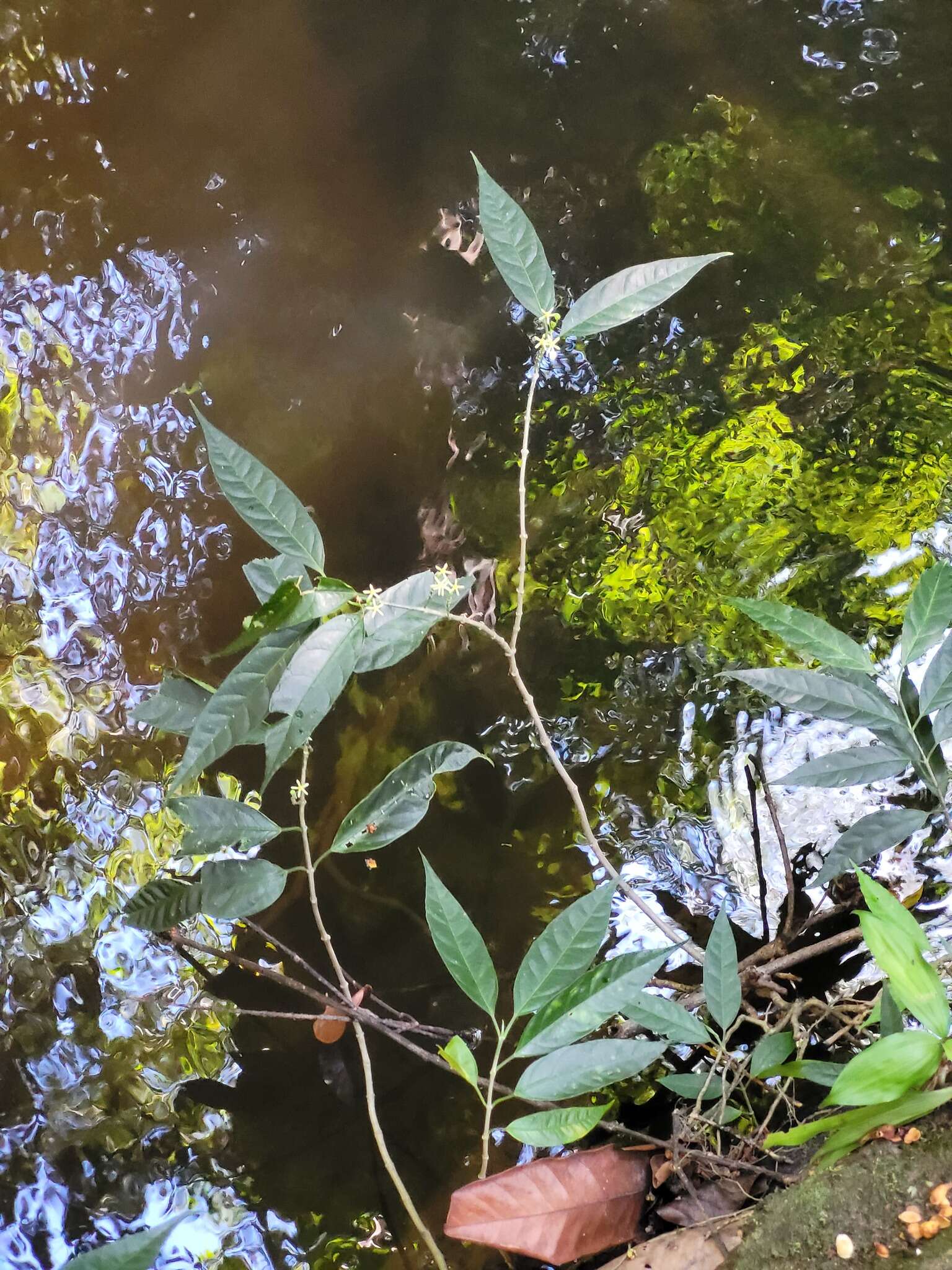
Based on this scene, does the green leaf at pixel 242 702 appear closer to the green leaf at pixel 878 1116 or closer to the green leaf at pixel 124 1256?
the green leaf at pixel 124 1256

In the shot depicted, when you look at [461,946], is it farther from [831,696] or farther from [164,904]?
[831,696]

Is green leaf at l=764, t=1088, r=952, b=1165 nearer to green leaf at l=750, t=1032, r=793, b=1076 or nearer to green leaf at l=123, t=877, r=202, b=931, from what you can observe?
green leaf at l=750, t=1032, r=793, b=1076

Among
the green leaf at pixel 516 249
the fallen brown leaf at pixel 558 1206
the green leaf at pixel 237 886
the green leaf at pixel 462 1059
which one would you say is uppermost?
the green leaf at pixel 516 249

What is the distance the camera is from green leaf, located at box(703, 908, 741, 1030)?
103 centimetres

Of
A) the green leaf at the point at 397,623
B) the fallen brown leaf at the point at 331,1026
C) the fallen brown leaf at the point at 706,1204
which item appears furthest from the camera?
the fallen brown leaf at the point at 331,1026

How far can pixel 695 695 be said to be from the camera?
4.56 ft

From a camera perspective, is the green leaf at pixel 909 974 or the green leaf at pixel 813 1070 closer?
the green leaf at pixel 909 974

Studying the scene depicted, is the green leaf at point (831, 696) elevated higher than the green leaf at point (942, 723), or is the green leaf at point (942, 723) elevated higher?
the green leaf at point (831, 696)

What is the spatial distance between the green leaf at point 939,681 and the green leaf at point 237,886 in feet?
2.36

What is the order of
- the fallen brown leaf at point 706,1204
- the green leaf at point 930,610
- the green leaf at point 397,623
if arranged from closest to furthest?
the green leaf at point 397,623 → the green leaf at point 930,610 → the fallen brown leaf at point 706,1204

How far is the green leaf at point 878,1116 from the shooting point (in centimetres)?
80

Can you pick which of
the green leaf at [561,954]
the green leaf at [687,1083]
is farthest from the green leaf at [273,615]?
the green leaf at [687,1083]

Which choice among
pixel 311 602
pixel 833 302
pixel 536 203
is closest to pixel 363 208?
pixel 536 203

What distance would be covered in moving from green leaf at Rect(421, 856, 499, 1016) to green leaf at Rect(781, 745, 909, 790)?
381mm
